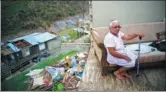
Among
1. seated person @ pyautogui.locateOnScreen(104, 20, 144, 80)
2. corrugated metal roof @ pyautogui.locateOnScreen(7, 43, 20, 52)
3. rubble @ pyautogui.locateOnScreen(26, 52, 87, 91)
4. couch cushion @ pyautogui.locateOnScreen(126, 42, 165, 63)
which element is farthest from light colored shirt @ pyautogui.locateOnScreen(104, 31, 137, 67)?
corrugated metal roof @ pyautogui.locateOnScreen(7, 43, 20, 52)

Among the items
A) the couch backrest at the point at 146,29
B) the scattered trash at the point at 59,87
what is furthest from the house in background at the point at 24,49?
the couch backrest at the point at 146,29

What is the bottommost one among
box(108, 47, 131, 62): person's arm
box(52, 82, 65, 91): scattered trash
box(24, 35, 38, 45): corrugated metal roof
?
box(52, 82, 65, 91): scattered trash

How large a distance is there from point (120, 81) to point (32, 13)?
156 centimetres

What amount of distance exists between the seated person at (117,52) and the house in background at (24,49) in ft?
2.46

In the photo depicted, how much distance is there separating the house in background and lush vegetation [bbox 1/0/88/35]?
146 millimetres

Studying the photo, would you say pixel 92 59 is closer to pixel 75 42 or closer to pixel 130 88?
pixel 75 42

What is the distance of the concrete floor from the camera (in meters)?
3.18

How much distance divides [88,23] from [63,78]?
0.92m

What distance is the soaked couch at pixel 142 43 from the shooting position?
10.8 ft

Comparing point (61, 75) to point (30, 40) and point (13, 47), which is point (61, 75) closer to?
point (30, 40)

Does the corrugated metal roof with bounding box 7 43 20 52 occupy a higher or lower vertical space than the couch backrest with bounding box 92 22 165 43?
lower

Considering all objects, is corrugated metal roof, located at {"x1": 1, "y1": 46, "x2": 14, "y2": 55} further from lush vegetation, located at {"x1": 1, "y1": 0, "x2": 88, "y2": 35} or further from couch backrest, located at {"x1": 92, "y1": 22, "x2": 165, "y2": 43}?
couch backrest, located at {"x1": 92, "y1": 22, "x2": 165, "y2": 43}

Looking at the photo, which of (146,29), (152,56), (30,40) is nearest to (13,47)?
(30,40)

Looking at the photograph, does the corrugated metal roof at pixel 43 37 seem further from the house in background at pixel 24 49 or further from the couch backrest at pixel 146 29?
the couch backrest at pixel 146 29
